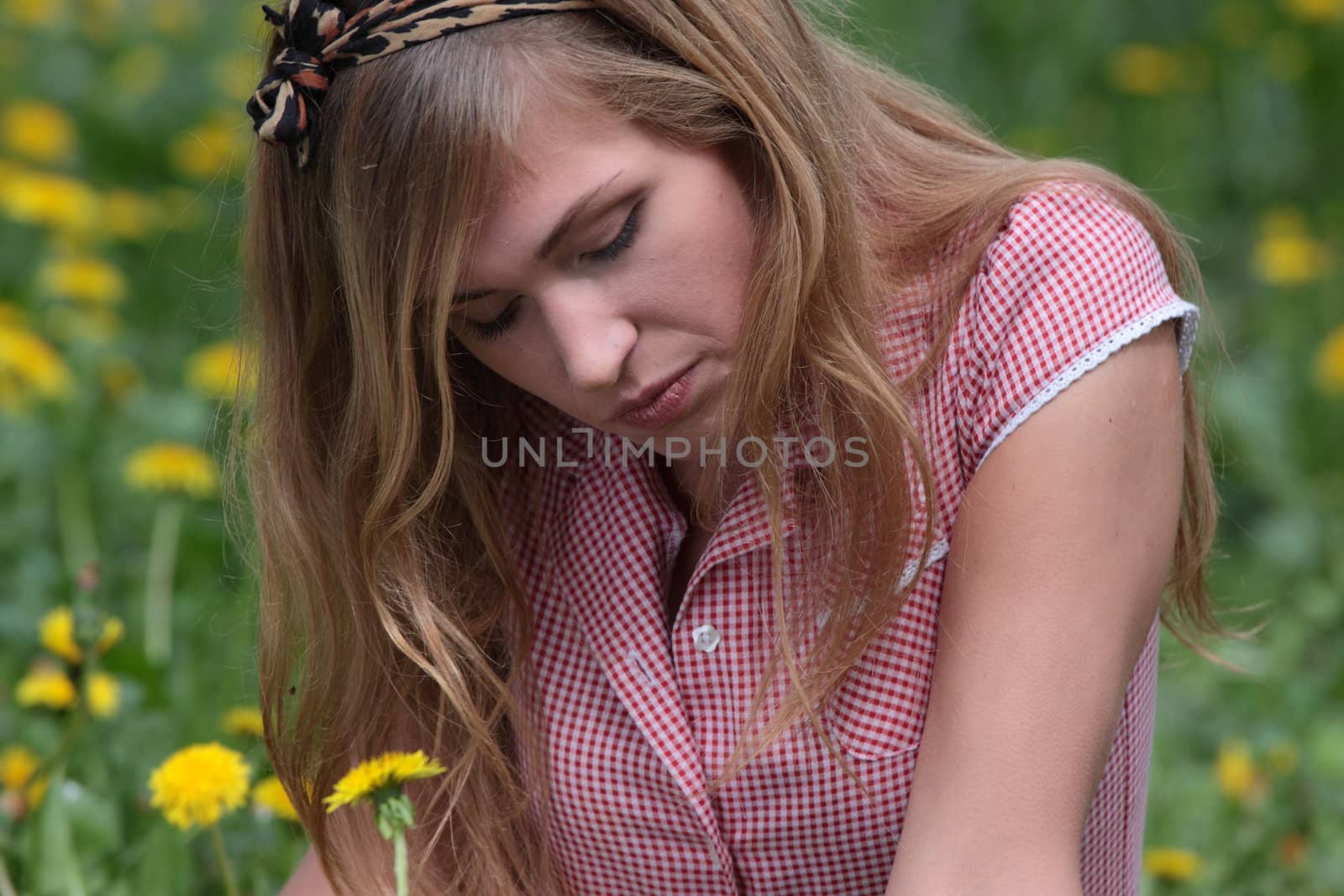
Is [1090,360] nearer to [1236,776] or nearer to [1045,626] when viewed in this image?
[1045,626]

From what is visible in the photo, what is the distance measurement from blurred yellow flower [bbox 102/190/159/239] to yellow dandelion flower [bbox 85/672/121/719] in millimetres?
1574

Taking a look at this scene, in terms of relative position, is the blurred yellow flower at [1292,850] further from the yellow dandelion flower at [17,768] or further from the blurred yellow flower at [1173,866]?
the yellow dandelion flower at [17,768]

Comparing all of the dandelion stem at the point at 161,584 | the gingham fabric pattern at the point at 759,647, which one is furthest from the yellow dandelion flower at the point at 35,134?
the gingham fabric pattern at the point at 759,647

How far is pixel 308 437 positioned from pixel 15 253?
6.97 feet

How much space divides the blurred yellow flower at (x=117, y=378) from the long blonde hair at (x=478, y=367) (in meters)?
1.24

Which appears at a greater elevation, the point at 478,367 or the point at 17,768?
the point at 478,367

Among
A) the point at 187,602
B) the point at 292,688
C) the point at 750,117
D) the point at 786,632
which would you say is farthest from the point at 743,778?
the point at 187,602

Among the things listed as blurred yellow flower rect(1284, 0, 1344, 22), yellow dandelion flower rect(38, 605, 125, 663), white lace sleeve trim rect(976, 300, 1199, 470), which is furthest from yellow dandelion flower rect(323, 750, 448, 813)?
blurred yellow flower rect(1284, 0, 1344, 22)

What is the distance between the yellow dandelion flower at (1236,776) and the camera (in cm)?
173

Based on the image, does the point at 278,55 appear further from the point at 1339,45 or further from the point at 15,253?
the point at 1339,45

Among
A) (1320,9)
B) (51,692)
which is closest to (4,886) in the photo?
(51,692)

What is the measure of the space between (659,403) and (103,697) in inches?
29.2

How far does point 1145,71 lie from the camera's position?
10.8 feet

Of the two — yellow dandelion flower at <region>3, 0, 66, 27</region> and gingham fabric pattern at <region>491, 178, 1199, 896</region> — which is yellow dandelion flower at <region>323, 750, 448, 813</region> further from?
yellow dandelion flower at <region>3, 0, 66, 27</region>
